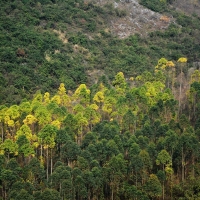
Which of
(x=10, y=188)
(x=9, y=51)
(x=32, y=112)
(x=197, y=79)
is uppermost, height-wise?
(x=9, y=51)

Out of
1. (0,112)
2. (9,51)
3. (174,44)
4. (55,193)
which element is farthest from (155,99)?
(174,44)

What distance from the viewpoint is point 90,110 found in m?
55.8

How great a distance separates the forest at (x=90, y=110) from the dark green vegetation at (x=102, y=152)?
0.11m

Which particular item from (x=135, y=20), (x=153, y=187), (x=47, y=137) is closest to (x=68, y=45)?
(x=135, y=20)

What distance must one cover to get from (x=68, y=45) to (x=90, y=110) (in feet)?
108

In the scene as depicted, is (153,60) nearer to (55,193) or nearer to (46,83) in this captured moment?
(46,83)

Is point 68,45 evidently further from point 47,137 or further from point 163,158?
point 163,158

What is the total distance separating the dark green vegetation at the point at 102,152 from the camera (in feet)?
142

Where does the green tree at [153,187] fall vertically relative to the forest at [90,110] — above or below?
below

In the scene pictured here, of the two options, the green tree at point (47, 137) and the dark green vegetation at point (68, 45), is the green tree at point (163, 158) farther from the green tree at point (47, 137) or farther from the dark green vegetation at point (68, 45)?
the dark green vegetation at point (68, 45)

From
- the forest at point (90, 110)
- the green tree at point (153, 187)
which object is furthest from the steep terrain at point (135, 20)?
the green tree at point (153, 187)

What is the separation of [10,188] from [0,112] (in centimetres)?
1300

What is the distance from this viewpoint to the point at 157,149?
50156mm

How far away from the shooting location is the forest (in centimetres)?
4456
